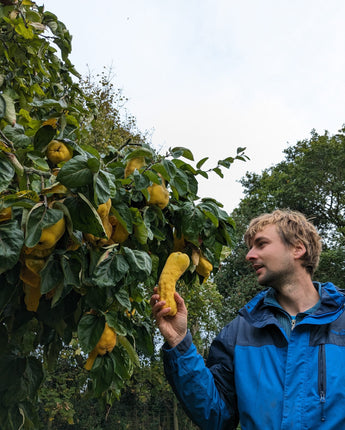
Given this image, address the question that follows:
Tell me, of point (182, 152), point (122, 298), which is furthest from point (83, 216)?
point (182, 152)

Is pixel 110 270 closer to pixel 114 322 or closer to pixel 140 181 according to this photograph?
pixel 114 322

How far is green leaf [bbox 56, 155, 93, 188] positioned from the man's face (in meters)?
0.89

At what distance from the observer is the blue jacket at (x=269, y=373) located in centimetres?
144

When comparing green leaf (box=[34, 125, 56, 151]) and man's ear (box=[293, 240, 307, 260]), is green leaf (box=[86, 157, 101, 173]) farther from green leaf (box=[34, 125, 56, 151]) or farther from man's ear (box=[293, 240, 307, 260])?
man's ear (box=[293, 240, 307, 260])

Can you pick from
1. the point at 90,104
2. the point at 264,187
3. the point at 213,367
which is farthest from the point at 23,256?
the point at 264,187

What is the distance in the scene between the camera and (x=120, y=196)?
4.53ft

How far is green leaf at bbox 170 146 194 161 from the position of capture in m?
1.57

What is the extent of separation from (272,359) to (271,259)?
41 cm

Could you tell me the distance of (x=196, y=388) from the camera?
157 cm

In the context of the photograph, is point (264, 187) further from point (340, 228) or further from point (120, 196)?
point (120, 196)

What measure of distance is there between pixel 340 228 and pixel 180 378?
12.8 metres

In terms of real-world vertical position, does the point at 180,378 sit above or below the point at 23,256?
below


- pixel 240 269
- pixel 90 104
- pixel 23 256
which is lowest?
pixel 23 256

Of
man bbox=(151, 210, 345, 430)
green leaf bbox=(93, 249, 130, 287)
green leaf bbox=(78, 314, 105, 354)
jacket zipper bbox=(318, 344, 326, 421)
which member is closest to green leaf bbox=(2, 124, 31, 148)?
green leaf bbox=(93, 249, 130, 287)
